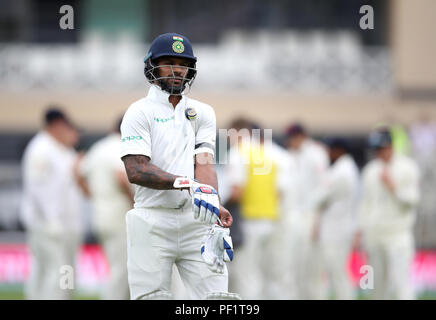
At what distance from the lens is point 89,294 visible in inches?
579

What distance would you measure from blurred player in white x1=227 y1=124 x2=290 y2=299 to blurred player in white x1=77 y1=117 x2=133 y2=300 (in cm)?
140

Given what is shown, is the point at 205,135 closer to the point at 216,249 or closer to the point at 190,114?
the point at 190,114

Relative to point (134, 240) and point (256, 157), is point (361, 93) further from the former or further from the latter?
point (134, 240)

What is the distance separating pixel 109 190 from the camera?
9430 mm

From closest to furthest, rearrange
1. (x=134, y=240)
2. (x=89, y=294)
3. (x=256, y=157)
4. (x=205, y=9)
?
(x=134, y=240) < (x=256, y=157) < (x=89, y=294) < (x=205, y=9)

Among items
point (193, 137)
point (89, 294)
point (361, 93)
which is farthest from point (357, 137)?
point (193, 137)

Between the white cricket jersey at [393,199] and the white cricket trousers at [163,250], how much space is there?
15.4 feet

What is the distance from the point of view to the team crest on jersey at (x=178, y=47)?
17.4ft

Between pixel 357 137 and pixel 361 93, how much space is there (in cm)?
119

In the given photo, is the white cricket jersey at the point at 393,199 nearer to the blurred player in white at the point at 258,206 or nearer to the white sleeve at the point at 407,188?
the white sleeve at the point at 407,188

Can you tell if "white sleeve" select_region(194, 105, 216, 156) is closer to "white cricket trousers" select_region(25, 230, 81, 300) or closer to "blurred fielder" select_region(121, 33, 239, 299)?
"blurred fielder" select_region(121, 33, 239, 299)

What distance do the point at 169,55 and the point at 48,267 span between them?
5.10 m

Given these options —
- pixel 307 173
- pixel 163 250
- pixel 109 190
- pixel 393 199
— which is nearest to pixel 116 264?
pixel 109 190
